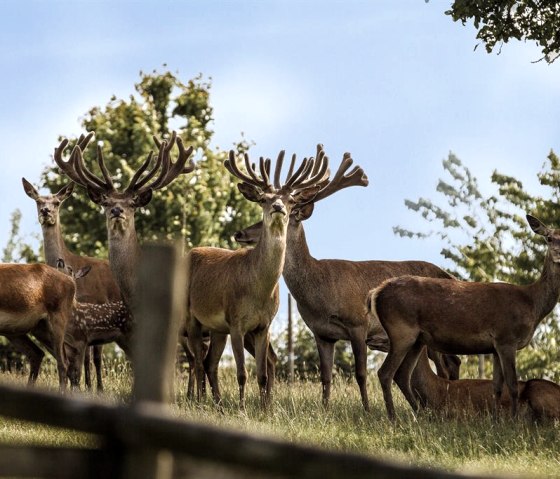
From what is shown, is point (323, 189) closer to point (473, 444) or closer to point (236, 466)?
point (473, 444)

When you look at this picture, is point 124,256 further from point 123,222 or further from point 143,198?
point 143,198

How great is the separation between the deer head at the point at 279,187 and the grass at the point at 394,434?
6.10 feet

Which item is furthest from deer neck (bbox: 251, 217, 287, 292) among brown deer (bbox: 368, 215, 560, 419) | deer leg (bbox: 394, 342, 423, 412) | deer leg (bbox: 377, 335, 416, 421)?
deer leg (bbox: 394, 342, 423, 412)

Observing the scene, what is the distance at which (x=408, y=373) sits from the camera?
11633 millimetres

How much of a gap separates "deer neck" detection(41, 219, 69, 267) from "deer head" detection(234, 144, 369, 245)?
2.99 m

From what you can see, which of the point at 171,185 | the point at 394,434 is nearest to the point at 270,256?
the point at 394,434

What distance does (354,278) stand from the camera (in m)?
13.7

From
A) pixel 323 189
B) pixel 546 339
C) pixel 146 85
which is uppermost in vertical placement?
pixel 146 85

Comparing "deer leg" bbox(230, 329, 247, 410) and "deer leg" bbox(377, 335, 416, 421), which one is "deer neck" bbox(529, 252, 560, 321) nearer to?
"deer leg" bbox(377, 335, 416, 421)

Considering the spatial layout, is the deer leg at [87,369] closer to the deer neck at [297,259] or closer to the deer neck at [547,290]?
the deer neck at [297,259]

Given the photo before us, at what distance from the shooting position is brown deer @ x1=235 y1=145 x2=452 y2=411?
13195 mm

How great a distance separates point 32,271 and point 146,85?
19.8m

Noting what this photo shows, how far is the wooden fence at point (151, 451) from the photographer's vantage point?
3.47 m

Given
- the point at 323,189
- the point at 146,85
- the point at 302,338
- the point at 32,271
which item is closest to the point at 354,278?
the point at 323,189
